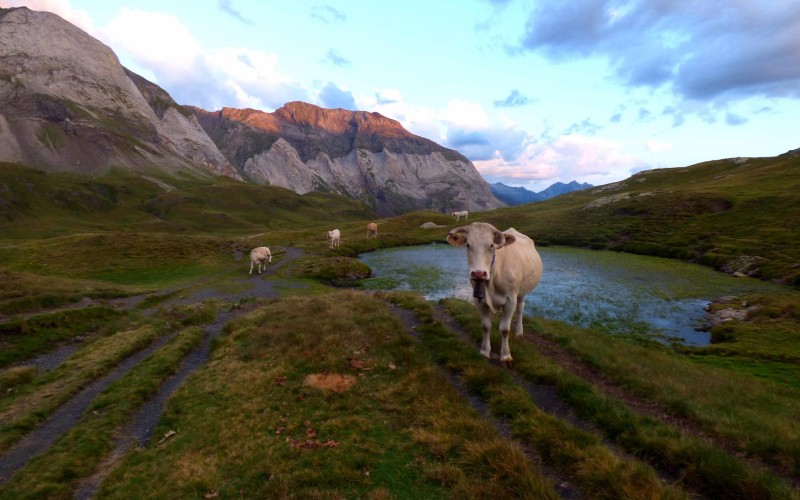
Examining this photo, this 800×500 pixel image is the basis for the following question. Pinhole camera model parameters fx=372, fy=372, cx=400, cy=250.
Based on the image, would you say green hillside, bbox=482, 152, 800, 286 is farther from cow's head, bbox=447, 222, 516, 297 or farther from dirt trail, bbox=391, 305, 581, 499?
dirt trail, bbox=391, 305, 581, 499

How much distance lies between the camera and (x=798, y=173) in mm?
88375

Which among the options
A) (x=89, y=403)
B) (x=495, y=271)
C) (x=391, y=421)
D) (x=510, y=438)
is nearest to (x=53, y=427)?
(x=89, y=403)

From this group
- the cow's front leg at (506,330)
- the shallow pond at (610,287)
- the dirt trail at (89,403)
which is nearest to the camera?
the dirt trail at (89,403)

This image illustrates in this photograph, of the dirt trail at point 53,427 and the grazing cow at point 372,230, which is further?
the grazing cow at point 372,230

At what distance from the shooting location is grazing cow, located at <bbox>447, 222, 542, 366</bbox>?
13391mm

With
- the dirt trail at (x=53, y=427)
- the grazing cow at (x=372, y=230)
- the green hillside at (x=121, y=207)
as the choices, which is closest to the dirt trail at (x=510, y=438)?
the dirt trail at (x=53, y=427)

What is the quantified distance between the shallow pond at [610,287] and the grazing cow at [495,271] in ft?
47.8

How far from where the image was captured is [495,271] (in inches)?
589

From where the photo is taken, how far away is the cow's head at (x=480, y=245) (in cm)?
1301

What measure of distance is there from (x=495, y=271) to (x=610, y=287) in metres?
31.2

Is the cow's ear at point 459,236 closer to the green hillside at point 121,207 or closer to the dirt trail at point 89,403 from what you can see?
the dirt trail at point 89,403

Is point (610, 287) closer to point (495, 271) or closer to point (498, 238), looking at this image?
point (495, 271)

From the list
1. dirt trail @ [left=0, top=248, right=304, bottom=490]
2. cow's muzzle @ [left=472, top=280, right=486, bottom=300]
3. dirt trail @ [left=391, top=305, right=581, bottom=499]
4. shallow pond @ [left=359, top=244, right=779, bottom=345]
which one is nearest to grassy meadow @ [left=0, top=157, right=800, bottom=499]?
dirt trail @ [left=391, top=305, right=581, bottom=499]

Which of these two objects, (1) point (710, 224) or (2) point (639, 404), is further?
(1) point (710, 224)
